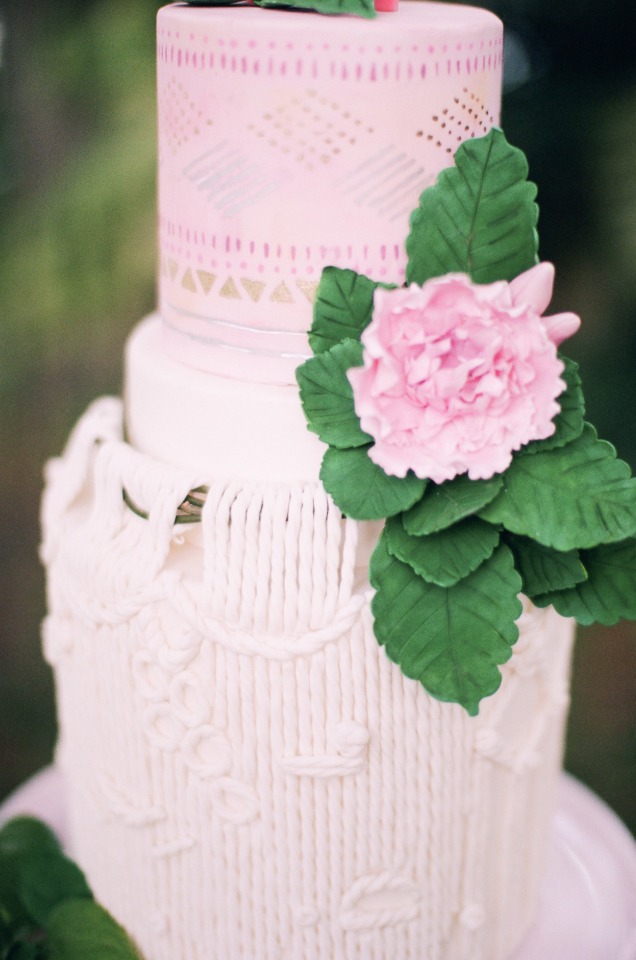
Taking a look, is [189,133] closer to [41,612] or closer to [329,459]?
[329,459]

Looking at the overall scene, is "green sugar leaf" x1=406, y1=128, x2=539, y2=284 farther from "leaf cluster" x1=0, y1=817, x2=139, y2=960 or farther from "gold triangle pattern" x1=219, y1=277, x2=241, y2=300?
"leaf cluster" x1=0, y1=817, x2=139, y2=960

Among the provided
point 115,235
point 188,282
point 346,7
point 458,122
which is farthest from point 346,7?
point 115,235

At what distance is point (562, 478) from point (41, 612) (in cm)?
108

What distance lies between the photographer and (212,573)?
2.11 ft

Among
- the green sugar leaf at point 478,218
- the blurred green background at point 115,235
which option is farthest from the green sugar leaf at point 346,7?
the blurred green background at point 115,235

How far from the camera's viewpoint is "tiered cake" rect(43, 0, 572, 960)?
0.61 m

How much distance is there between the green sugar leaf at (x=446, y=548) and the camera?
0.59 metres

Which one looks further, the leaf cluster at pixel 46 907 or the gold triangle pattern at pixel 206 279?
the leaf cluster at pixel 46 907

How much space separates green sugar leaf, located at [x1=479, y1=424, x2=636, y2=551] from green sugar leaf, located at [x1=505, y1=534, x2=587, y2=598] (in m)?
0.03

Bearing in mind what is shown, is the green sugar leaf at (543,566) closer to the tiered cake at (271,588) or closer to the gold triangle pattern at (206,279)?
the tiered cake at (271,588)

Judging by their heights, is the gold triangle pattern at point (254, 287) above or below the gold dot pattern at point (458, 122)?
below

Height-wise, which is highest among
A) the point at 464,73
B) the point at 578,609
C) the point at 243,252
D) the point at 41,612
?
the point at 464,73

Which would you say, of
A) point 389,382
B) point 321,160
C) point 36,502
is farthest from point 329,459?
point 36,502

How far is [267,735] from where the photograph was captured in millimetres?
657
